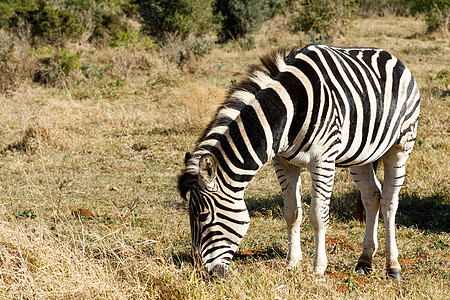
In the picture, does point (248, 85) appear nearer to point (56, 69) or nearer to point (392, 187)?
point (392, 187)

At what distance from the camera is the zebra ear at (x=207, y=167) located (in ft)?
11.1

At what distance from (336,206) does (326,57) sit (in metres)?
2.52

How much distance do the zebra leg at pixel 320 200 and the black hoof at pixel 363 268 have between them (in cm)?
62

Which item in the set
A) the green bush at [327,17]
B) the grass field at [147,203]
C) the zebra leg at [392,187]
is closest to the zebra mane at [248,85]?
the grass field at [147,203]

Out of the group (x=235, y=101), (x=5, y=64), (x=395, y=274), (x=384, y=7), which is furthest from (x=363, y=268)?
(x=384, y=7)

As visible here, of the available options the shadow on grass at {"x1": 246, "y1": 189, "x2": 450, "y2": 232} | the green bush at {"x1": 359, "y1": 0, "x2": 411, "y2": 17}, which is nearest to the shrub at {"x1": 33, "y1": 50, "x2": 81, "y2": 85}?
the shadow on grass at {"x1": 246, "y1": 189, "x2": 450, "y2": 232}

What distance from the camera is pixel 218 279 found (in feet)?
11.7

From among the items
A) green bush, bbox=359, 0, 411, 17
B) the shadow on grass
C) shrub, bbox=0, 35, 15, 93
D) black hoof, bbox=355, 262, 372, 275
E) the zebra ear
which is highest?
green bush, bbox=359, 0, 411, 17

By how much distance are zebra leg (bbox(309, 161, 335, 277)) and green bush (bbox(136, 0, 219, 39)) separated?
635 inches

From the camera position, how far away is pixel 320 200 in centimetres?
403

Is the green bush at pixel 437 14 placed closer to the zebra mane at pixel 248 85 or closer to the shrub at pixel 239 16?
the shrub at pixel 239 16

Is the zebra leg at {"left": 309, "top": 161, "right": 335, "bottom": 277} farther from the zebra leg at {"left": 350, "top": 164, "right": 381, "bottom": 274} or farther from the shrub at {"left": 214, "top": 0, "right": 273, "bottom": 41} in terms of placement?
the shrub at {"left": 214, "top": 0, "right": 273, "bottom": 41}

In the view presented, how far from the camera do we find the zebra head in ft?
11.5

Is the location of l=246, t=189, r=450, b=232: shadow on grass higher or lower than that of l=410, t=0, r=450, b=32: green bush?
lower
